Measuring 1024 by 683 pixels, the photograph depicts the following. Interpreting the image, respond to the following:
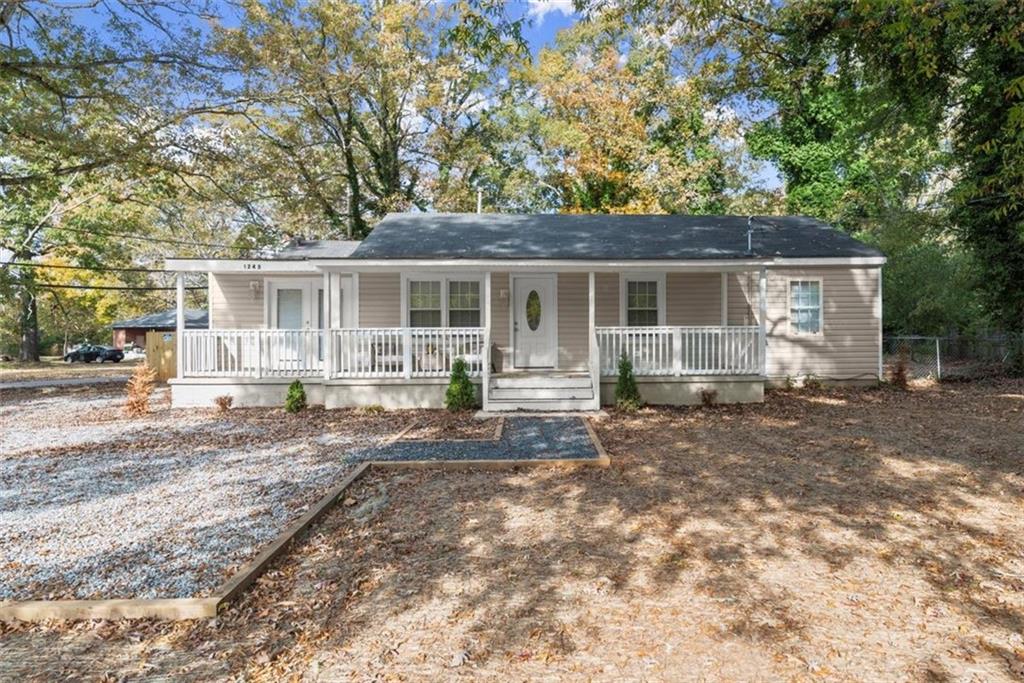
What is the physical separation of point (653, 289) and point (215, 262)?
9.34 m

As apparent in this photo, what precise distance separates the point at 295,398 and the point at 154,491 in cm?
480

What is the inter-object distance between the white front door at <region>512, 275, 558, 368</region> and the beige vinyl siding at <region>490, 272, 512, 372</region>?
219 millimetres

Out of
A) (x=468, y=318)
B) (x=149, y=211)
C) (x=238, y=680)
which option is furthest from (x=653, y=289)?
(x=149, y=211)

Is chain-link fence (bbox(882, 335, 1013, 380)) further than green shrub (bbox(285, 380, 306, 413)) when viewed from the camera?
Yes

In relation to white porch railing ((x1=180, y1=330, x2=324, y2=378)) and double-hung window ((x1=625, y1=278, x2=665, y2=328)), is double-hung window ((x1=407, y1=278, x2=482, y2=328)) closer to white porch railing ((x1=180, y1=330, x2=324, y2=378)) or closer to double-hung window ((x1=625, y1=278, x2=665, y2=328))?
white porch railing ((x1=180, y1=330, x2=324, y2=378))

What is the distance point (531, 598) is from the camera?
131 inches

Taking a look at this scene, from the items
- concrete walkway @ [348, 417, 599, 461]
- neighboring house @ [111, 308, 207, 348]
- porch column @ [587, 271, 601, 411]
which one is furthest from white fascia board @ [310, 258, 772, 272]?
neighboring house @ [111, 308, 207, 348]

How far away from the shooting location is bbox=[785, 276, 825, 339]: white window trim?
42.0 ft

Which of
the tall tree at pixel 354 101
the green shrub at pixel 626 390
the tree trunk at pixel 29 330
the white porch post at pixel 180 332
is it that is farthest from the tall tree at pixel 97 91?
the tree trunk at pixel 29 330

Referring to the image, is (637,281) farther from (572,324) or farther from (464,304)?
(464,304)

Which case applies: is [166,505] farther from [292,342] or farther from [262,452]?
[292,342]

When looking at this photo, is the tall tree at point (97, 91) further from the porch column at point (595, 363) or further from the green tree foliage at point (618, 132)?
the green tree foliage at point (618, 132)

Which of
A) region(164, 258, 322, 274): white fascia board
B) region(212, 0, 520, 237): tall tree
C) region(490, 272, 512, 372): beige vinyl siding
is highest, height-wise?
region(212, 0, 520, 237): tall tree

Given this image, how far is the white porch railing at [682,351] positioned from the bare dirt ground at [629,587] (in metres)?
4.54
